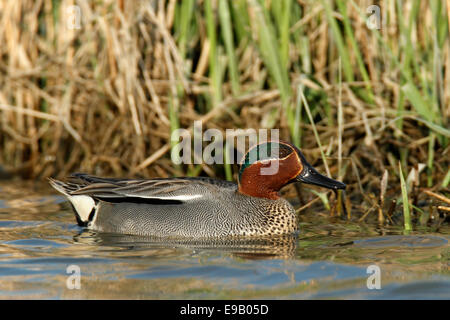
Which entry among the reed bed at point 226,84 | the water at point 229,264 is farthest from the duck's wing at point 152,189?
the reed bed at point 226,84

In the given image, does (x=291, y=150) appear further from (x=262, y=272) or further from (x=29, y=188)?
(x=29, y=188)

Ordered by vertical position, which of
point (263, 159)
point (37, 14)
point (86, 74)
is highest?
point (37, 14)

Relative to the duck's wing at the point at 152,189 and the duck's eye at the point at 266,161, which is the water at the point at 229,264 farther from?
the duck's eye at the point at 266,161

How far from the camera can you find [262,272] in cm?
388

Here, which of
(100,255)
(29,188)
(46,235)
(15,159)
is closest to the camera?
(100,255)

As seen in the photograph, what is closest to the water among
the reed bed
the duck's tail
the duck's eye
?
the duck's tail

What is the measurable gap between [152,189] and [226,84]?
6.58 ft

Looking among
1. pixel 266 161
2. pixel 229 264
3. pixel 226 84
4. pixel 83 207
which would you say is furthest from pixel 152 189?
pixel 226 84

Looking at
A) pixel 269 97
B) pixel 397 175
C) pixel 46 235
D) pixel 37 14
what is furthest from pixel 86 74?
pixel 397 175

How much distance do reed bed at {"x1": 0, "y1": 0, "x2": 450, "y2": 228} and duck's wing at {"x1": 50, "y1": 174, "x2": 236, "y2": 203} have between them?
99cm

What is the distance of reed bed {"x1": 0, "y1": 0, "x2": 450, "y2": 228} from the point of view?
575 centimetres

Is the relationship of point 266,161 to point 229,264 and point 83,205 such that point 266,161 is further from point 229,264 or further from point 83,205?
point 83,205

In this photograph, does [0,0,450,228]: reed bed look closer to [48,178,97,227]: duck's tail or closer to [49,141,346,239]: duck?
[49,141,346,239]: duck

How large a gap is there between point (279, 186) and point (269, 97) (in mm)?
1492
